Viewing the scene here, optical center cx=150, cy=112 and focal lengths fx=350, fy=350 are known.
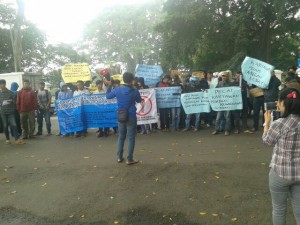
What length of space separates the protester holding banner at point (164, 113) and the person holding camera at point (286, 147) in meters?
8.22

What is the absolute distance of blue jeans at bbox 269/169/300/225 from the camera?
3.34m

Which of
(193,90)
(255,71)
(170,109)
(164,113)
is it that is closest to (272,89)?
(255,71)

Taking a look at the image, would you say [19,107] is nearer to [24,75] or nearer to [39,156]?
[39,156]

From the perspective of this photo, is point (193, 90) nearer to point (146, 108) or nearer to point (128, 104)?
point (146, 108)

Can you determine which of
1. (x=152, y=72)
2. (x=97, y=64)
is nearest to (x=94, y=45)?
(x=97, y=64)

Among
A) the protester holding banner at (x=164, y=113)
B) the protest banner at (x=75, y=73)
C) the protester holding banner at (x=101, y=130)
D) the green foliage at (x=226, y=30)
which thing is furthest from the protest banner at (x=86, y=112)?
the green foliage at (x=226, y=30)

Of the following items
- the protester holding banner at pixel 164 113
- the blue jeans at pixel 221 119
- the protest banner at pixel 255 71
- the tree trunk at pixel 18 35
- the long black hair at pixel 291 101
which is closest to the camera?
the long black hair at pixel 291 101

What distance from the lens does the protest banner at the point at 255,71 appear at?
32.0ft

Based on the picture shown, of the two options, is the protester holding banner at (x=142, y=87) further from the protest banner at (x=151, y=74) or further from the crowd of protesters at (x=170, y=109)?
the protest banner at (x=151, y=74)

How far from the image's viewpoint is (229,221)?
4.51 meters

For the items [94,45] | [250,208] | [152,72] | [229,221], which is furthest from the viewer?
[94,45]

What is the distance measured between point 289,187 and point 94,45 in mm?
40619

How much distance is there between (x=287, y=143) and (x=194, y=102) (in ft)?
25.7

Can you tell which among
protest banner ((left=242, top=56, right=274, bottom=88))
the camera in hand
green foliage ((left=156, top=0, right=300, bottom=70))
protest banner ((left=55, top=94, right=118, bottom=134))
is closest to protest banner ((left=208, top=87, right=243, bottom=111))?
Answer: protest banner ((left=242, top=56, right=274, bottom=88))
